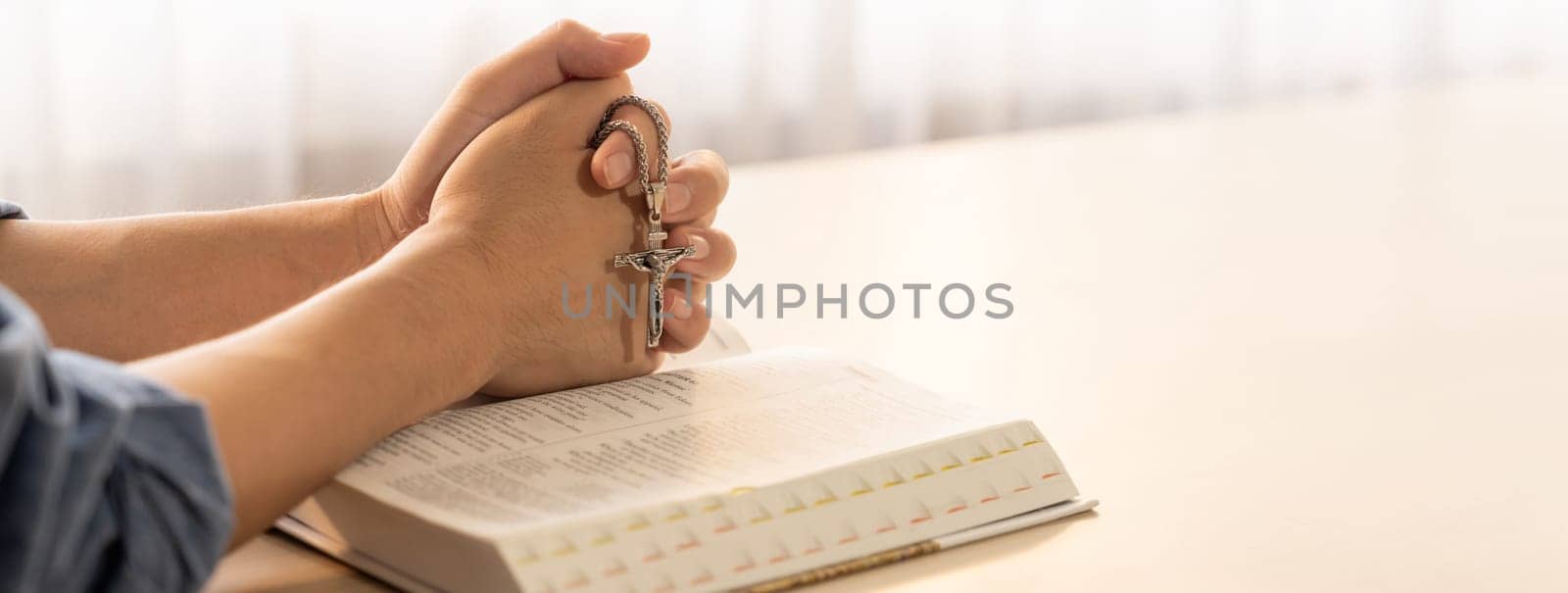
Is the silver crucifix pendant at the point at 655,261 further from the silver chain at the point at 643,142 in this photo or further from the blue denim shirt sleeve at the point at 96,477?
the blue denim shirt sleeve at the point at 96,477

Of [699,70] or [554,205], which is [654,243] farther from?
[699,70]

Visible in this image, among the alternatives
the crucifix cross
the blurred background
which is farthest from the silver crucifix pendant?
the blurred background

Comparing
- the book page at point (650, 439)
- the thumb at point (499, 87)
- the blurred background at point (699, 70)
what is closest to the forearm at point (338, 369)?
the book page at point (650, 439)

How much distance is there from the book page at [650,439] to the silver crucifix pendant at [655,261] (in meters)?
0.04

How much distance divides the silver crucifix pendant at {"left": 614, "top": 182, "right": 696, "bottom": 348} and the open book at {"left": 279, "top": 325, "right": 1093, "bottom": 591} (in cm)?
9

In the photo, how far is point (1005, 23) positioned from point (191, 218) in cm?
215

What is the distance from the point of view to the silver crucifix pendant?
725mm

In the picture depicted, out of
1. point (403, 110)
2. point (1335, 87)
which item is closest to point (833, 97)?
point (403, 110)

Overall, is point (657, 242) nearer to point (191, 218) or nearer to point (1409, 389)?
point (191, 218)

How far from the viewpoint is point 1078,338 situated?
836mm

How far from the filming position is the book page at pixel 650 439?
49 cm

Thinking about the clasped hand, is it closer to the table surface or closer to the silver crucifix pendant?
the silver crucifix pendant

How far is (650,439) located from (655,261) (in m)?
0.18

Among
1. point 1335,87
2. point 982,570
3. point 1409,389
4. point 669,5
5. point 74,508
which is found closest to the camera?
point 74,508
